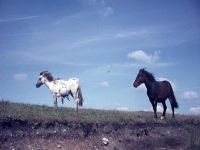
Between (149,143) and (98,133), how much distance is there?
3649mm

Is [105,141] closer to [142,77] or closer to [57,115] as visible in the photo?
[57,115]

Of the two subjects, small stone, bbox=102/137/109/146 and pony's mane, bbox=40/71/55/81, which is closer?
small stone, bbox=102/137/109/146

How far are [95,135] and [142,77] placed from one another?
23.9 ft

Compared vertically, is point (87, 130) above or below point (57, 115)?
below

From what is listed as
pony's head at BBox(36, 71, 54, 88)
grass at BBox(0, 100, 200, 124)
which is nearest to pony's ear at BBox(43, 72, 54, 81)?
pony's head at BBox(36, 71, 54, 88)

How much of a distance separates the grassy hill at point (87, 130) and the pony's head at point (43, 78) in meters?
4.33

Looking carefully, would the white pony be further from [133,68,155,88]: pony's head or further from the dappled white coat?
[133,68,155,88]: pony's head

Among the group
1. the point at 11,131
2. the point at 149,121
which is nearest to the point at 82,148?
the point at 11,131

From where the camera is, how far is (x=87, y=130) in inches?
758

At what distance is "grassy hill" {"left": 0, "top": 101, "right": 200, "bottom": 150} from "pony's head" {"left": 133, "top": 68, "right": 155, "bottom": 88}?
308 cm

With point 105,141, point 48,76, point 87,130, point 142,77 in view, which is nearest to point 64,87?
point 48,76

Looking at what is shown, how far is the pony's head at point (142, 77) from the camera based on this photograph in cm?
2492

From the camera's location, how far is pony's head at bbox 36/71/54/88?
24.7 meters

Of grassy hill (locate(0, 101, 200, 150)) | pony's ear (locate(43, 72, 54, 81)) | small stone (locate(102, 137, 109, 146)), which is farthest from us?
pony's ear (locate(43, 72, 54, 81))
